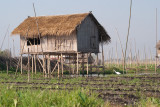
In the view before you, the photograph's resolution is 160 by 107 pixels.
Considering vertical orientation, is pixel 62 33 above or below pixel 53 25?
below

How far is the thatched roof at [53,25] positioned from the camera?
22469 mm

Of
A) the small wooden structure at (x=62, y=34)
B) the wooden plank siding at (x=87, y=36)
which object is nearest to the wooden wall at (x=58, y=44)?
the small wooden structure at (x=62, y=34)

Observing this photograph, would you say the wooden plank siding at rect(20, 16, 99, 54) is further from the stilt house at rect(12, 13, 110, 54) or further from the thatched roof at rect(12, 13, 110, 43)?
the thatched roof at rect(12, 13, 110, 43)

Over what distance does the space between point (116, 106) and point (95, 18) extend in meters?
17.9

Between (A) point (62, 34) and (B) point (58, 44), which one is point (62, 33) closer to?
(A) point (62, 34)

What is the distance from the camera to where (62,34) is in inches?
881

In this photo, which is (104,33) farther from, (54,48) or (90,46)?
(54,48)

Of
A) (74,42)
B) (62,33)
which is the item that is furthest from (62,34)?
(74,42)

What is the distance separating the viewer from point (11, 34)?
2519cm

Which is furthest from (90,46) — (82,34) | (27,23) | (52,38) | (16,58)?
(16,58)

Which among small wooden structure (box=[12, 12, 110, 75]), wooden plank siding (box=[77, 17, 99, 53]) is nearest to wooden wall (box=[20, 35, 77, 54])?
small wooden structure (box=[12, 12, 110, 75])

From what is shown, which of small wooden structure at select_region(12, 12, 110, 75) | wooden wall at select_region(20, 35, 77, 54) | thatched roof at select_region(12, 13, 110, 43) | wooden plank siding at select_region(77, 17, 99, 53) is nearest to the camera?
thatched roof at select_region(12, 13, 110, 43)

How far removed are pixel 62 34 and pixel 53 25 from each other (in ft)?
4.75

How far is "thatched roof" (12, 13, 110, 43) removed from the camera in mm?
22469
